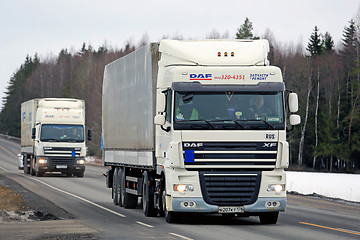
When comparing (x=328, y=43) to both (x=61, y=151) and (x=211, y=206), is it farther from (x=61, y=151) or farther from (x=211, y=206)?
(x=211, y=206)

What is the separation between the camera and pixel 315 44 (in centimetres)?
10388

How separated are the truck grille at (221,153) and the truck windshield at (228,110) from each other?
35 cm

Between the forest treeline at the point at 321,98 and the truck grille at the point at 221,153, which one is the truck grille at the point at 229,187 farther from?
the forest treeline at the point at 321,98

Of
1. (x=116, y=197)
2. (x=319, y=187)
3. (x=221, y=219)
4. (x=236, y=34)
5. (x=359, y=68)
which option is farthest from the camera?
(x=236, y=34)

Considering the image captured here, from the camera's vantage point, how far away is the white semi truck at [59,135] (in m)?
41.5

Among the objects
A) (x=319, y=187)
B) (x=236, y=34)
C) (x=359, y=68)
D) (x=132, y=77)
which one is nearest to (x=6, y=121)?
(x=236, y=34)

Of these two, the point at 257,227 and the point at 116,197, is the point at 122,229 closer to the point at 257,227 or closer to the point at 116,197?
the point at 257,227

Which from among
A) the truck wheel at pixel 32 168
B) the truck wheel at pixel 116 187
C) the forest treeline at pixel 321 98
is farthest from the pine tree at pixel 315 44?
the truck wheel at pixel 116 187

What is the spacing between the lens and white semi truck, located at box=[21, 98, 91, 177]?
136 feet

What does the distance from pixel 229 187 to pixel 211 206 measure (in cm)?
55

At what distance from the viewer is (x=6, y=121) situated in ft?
523

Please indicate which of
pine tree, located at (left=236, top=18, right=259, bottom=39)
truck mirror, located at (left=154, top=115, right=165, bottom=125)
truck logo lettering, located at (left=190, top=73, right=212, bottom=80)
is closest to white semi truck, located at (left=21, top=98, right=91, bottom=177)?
truck mirror, located at (left=154, top=115, right=165, bottom=125)

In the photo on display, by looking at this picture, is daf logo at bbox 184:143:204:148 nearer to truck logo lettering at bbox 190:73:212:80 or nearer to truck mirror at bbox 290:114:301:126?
truck logo lettering at bbox 190:73:212:80

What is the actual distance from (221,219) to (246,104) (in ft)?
11.9
